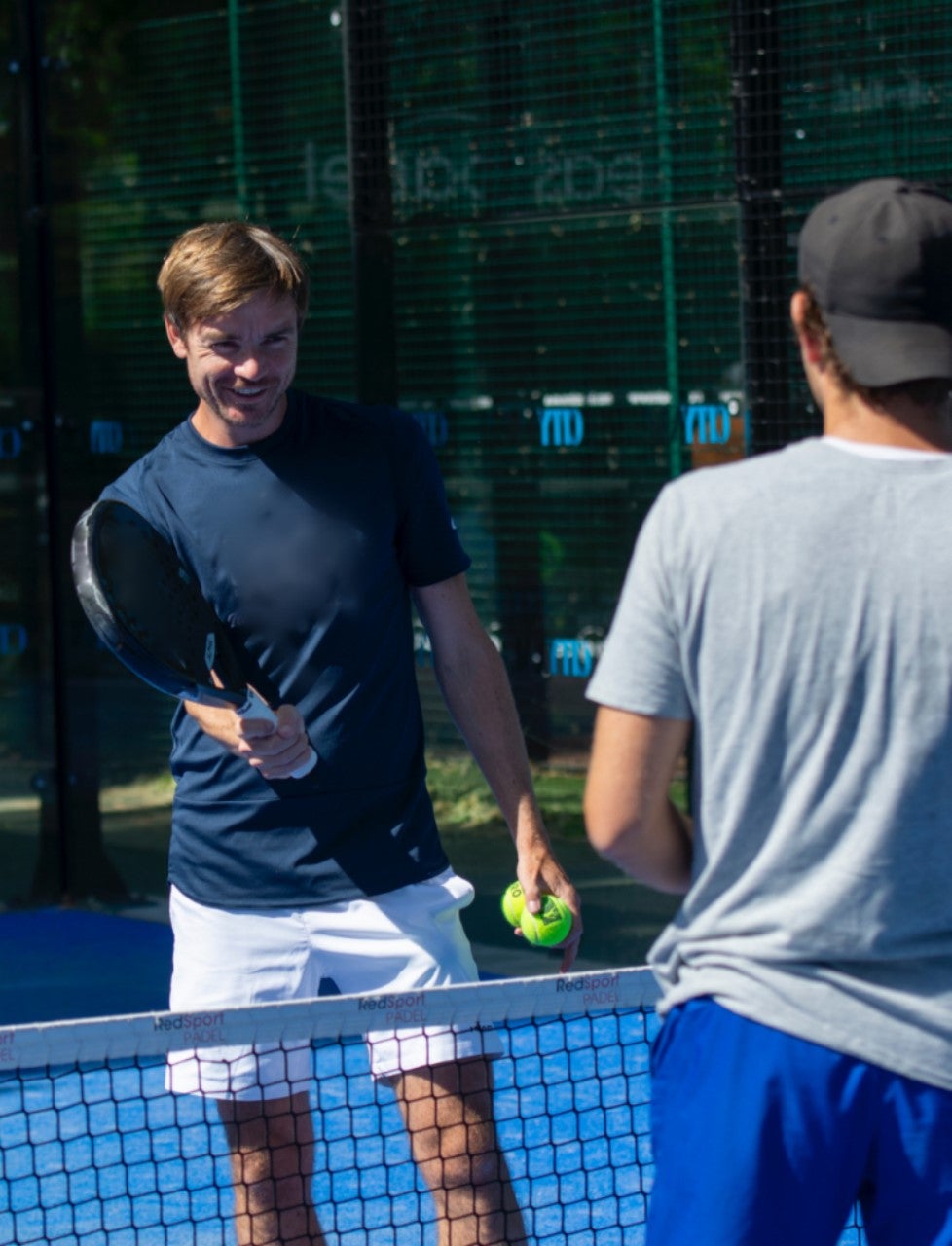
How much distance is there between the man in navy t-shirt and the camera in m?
3.22

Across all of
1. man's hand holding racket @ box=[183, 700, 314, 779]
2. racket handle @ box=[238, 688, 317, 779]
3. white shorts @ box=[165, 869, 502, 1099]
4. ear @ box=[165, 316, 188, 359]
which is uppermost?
ear @ box=[165, 316, 188, 359]

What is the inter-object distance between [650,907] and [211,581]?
3.50 m

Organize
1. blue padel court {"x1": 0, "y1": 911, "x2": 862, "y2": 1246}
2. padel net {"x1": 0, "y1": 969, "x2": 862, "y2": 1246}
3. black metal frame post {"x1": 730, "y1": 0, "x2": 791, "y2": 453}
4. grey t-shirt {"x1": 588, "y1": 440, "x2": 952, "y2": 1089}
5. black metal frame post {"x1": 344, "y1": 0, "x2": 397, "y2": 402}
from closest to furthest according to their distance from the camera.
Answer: grey t-shirt {"x1": 588, "y1": 440, "x2": 952, "y2": 1089} → padel net {"x1": 0, "y1": 969, "x2": 862, "y2": 1246} → blue padel court {"x1": 0, "y1": 911, "x2": 862, "y2": 1246} → black metal frame post {"x1": 730, "y1": 0, "x2": 791, "y2": 453} → black metal frame post {"x1": 344, "y1": 0, "x2": 397, "y2": 402}

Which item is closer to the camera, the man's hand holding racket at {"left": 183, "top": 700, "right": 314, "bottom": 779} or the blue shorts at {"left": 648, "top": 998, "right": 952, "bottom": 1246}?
the blue shorts at {"left": 648, "top": 998, "right": 952, "bottom": 1246}

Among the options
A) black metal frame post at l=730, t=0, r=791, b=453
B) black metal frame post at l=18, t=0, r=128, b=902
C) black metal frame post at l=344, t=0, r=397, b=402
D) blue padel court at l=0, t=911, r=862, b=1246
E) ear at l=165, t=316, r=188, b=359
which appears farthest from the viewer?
black metal frame post at l=18, t=0, r=128, b=902

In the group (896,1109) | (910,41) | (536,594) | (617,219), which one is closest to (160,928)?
(536,594)

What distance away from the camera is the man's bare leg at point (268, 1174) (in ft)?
10.7

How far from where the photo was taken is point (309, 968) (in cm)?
329

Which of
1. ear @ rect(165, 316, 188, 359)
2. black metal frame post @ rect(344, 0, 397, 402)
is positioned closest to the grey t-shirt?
ear @ rect(165, 316, 188, 359)

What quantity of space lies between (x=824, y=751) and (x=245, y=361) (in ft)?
5.00

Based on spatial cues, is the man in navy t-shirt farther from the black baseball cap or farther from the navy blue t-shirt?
the black baseball cap

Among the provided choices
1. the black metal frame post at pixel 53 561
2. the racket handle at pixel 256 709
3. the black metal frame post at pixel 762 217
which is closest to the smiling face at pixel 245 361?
the racket handle at pixel 256 709

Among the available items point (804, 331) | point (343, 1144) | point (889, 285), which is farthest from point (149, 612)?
point (343, 1144)

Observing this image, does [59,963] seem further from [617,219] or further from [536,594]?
[617,219]
